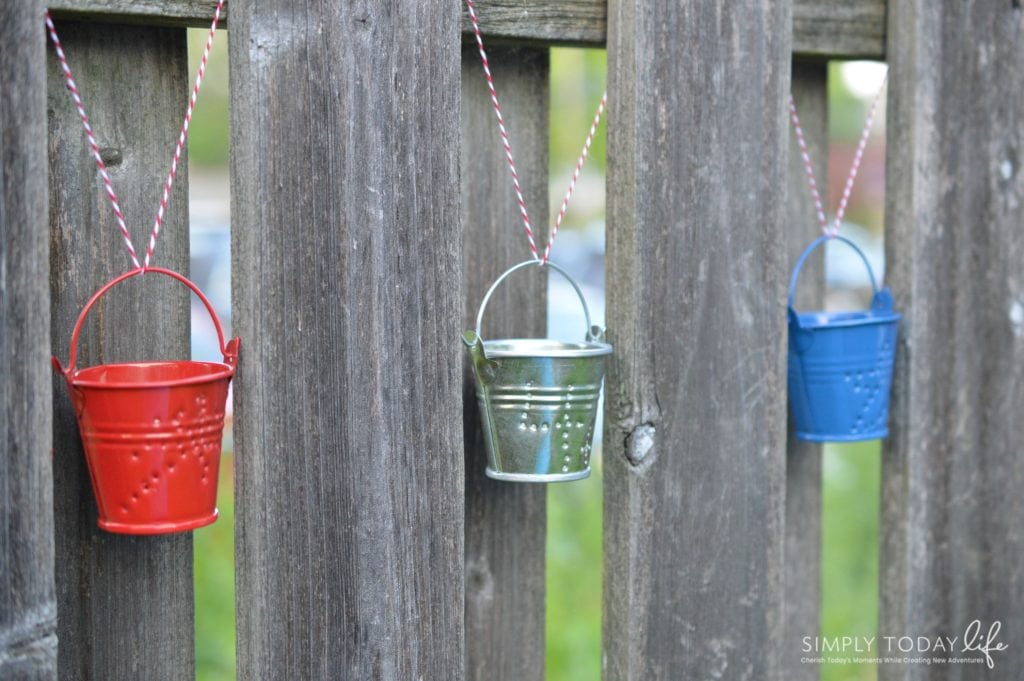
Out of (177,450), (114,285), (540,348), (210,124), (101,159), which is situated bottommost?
(177,450)

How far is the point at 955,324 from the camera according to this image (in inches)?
77.8

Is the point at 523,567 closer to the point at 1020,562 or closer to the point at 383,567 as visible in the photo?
the point at 383,567

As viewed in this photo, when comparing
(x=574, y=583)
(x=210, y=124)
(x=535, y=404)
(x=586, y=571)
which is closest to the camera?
(x=535, y=404)

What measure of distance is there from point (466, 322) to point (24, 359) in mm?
704

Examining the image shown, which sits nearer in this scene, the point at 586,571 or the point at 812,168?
the point at 812,168

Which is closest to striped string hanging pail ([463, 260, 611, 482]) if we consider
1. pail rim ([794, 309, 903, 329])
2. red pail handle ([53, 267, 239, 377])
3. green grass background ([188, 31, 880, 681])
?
red pail handle ([53, 267, 239, 377])

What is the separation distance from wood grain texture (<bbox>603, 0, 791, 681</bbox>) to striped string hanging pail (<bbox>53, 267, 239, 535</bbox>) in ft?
2.02

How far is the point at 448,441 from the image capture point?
1.55 m

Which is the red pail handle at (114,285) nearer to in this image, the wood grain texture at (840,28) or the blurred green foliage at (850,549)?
the wood grain texture at (840,28)

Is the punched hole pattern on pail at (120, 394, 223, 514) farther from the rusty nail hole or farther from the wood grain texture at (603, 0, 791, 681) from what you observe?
the wood grain texture at (603, 0, 791, 681)

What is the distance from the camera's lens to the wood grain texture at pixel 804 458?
2.11 m

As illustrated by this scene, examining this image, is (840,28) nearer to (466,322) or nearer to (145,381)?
(466,322)

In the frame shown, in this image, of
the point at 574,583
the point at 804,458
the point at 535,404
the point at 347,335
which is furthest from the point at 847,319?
the point at 574,583

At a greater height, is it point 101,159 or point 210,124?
point 210,124
